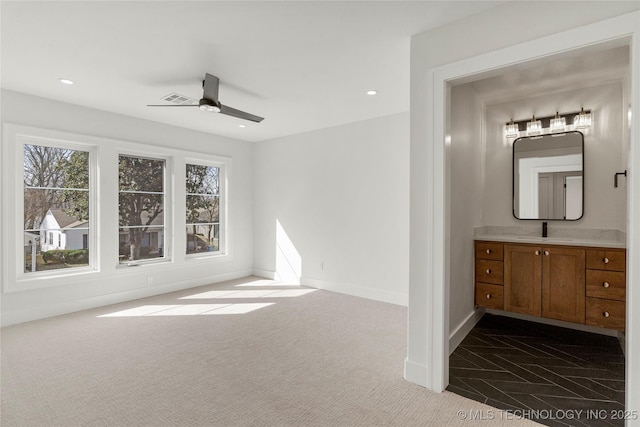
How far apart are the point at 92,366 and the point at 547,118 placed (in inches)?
200

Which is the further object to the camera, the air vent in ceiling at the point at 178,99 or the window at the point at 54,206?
the window at the point at 54,206

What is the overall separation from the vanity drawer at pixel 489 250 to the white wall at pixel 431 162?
1.46 meters

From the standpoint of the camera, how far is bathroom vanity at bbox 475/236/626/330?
2.82 meters

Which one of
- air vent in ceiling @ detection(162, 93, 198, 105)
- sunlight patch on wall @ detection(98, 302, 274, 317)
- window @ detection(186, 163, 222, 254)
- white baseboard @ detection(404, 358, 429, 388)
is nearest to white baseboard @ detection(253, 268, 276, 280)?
window @ detection(186, 163, 222, 254)

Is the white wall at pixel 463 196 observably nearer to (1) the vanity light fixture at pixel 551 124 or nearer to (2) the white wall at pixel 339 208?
(1) the vanity light fixture at pixel 551 124

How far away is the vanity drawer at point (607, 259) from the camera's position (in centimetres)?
279

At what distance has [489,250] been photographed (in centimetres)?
347

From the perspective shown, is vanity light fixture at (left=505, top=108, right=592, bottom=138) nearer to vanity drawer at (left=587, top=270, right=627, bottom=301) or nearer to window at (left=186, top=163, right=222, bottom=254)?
vanity drawer at (left=587, top=270, right=627, bottom=301)

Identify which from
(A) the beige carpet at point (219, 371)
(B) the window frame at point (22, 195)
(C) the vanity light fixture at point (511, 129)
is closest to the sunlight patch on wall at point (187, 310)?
(A) the beige carpet at point (219, 371)

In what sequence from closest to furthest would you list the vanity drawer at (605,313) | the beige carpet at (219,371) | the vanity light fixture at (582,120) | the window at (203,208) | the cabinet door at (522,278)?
the beige carpet at (219,371), the vanity drawer at (605,313), the cabinet door at (522,278), the vanity light fixture at (582,120), the window at (203,208)

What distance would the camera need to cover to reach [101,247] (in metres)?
4.34

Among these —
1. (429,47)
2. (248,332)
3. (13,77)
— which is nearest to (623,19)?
(429,47)

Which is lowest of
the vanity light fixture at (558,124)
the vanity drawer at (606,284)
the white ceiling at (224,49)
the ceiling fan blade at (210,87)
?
the vanity drawer at (606,284)

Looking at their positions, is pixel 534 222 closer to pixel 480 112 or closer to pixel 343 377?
pixel 480 112
